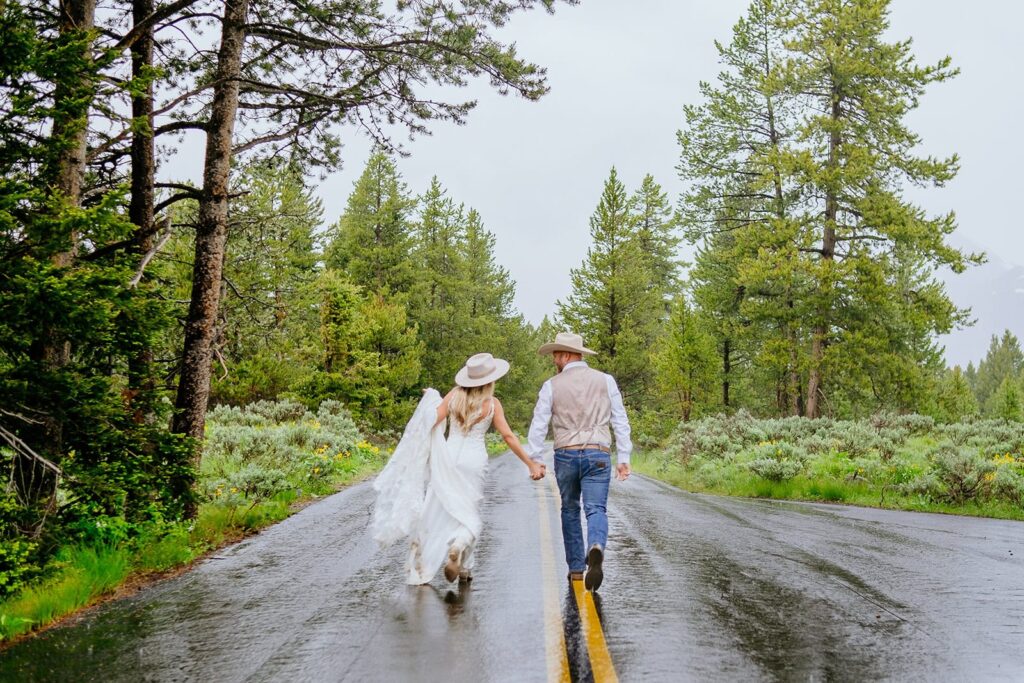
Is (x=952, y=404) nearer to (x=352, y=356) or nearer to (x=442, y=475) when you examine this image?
(x=352, y=356)

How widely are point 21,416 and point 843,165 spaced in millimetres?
28714

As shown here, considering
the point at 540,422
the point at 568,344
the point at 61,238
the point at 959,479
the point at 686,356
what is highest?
the point at 686,356

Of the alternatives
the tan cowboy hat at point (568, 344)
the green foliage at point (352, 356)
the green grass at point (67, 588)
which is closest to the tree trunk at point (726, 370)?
the green foliage at point (352, 356)

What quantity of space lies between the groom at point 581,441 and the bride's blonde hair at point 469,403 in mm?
639

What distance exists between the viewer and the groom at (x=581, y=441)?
6.91 m

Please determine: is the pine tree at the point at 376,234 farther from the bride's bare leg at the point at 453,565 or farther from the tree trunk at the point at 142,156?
the bride's bare leg at the point at 453,565

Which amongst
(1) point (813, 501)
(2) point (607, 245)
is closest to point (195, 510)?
(1) point (813, 501)

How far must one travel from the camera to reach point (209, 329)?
10344mm

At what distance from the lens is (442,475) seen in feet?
24.5

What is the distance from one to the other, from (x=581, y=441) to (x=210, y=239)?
20.4ft

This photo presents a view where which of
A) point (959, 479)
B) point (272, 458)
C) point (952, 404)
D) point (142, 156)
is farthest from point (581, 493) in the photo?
point (952, 404)

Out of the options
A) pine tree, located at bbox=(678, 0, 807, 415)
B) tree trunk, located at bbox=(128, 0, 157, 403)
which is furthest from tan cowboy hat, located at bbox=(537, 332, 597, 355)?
pine tree, located at bbox=(678, 0, 807, 415)

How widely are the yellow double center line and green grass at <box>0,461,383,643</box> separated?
3.90m

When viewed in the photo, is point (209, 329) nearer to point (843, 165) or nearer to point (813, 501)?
point (813, 501)
